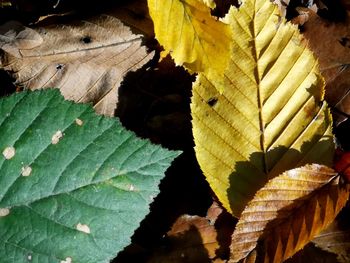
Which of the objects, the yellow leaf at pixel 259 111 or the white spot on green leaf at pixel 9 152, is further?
the yellow leaf at pixel 259 111

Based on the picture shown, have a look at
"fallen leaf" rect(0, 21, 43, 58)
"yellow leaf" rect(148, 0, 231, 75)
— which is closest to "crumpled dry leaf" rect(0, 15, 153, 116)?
"fallen leaf" rect(0, 21, 43, 58)

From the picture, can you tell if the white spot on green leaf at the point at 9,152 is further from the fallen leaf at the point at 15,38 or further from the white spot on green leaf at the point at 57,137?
the fallen leaf at the point at 15,38

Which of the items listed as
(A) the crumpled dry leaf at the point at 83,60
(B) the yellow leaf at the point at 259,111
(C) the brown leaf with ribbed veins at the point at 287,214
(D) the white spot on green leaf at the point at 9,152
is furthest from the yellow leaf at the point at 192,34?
(D) the white spot on green leaf at the point at 9,152

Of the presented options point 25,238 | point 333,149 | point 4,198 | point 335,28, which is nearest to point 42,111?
point 4,198

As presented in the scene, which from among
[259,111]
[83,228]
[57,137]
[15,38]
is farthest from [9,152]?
[259,111]

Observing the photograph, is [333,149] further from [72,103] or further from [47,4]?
[47,4]

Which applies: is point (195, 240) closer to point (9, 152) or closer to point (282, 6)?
point (9, 152)

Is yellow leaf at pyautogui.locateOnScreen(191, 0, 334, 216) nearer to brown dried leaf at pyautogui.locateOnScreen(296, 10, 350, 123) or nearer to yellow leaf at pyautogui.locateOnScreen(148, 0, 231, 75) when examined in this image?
yellow leaf at pyautogui.locateOnScreen(148, 0, 231, 75)
